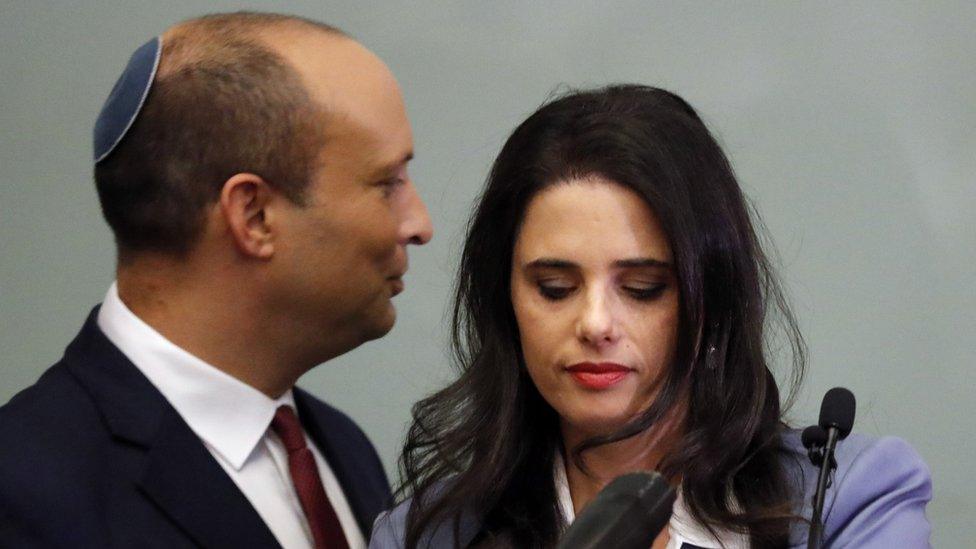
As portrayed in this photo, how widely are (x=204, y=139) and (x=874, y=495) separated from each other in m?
1.06

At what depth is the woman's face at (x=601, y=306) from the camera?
8.02 ft

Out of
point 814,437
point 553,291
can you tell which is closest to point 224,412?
point 553,291

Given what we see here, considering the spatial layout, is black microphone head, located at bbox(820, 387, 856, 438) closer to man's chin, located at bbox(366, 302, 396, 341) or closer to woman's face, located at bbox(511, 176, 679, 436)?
woman's face, located at bbox(511, 176, 679, 436)

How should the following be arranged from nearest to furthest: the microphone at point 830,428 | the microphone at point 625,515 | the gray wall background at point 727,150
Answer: the microphone at point 625,515
the microphone at point 830,428
the gray wall background at point 727,150

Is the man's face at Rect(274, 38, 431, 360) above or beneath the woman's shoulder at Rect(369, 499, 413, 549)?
above

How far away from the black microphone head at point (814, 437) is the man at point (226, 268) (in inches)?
29.4

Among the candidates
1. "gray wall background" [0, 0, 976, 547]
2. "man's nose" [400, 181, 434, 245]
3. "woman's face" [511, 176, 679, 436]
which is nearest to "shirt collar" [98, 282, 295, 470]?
"man's nose" [400, 181, 434, 245]

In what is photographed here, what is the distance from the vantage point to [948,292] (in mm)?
3383

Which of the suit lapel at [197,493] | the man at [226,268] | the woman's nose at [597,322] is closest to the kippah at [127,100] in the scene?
the man at [226,268]

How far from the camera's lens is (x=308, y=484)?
2.75 meters

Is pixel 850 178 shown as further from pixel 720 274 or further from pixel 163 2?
pixel 163 2

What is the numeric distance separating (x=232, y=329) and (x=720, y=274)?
71 cm

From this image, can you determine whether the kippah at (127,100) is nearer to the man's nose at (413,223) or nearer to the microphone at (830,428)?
the man's nose at (413,223)

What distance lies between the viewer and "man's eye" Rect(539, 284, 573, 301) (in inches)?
98.5
